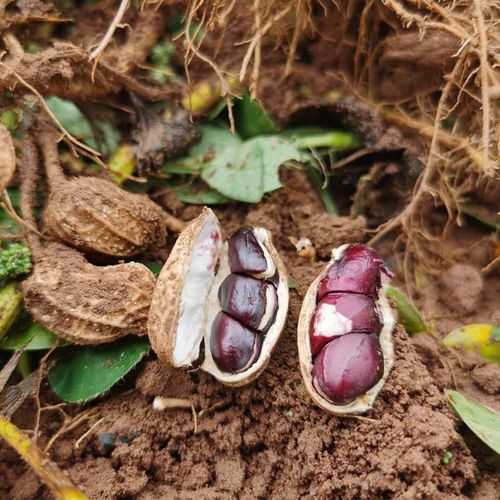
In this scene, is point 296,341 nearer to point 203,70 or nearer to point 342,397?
point 342,397

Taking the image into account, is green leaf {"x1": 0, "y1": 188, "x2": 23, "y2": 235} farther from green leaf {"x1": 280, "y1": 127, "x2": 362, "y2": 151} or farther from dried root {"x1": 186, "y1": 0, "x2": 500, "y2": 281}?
green leaf {"x1": 280, "y1": 127, "x2": 362, "y2": 151}

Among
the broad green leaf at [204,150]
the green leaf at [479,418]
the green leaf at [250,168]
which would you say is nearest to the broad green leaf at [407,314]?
the green leaf at [479,418]

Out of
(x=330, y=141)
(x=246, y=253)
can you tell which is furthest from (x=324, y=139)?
(x=246, y=253)

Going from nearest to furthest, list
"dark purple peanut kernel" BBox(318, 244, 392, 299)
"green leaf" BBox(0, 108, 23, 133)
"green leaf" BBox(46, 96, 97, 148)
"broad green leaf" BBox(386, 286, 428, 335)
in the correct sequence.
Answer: "dark purple peanut kernel" BBox(318, 244, 392, 299)
"broad green leaf" BBox(386, 286, 428, 335)
"green leaf" BBox(0, 108, 23, 133)
"green leaf" BBox(46, 96, 97, 148)

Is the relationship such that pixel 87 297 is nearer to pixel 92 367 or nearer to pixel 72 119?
pixel 92 367

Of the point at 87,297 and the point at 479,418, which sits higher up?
the point at 87,297

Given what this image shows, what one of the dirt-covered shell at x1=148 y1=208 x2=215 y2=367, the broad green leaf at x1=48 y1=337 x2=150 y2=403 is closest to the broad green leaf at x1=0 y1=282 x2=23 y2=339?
the broad green leaf at x1=48 y1=337 x2=150 y2=403
